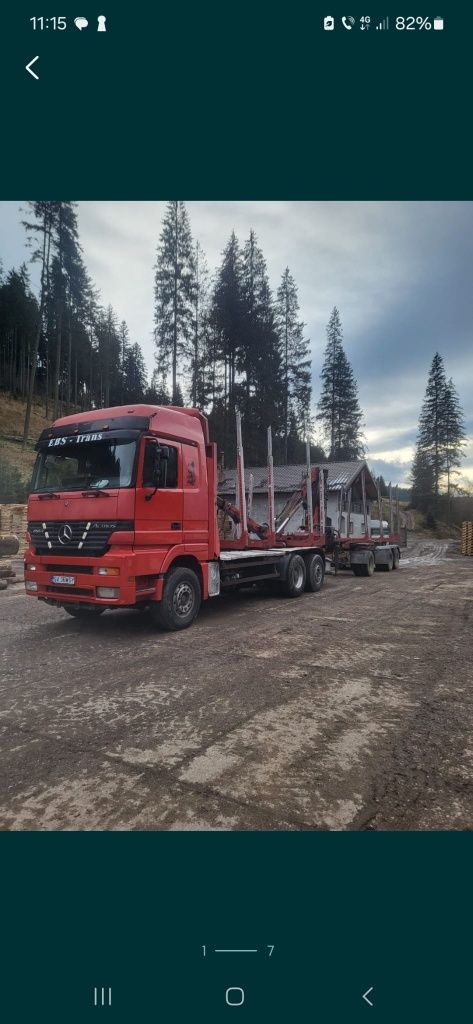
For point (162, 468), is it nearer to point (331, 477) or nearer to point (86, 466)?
point (86, 466)

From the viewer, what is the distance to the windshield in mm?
6301

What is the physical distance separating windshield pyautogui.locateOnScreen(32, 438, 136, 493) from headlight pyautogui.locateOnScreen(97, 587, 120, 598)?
1.27m

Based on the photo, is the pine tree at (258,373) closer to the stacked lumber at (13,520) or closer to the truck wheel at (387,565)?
the truck wheel at (387,565)

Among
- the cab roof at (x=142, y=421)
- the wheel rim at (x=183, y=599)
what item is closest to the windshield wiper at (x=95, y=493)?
the cab roof at (x=142, y=421)

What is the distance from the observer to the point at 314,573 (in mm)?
11453

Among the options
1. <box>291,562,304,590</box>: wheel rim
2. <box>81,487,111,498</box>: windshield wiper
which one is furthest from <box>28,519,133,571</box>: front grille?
<box>291,562,304,590</box>: wheel rim

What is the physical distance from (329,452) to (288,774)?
4492 cm

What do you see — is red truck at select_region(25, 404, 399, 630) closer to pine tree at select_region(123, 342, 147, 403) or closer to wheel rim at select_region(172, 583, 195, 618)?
wheel rim at select_region(172, 583, 195, 618)

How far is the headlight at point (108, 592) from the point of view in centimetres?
602

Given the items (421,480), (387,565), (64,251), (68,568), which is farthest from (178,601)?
(421,480)

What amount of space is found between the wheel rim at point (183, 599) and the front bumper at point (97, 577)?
48cm

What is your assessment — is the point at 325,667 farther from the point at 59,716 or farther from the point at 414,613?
the point at 414,613

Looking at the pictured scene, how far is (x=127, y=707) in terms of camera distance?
4.11 meters

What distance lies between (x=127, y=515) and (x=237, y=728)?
315 cm
